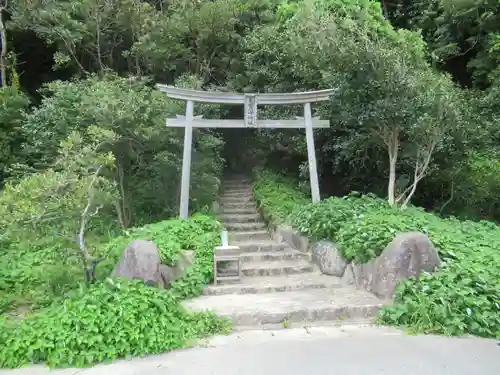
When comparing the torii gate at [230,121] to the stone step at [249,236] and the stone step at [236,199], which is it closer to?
the stone step at [249,236]

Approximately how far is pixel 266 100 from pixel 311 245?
11.2ft

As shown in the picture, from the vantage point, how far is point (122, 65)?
13.7 metres

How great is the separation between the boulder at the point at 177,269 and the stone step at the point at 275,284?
46 centimetres

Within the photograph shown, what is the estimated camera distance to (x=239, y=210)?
11.2 m

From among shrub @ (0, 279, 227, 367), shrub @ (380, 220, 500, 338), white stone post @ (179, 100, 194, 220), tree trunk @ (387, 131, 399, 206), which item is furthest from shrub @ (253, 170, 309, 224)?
shrub @ (0, 279, 227, 367)

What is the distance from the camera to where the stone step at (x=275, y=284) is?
6152 mm

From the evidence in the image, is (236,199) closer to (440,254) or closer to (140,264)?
(140,264)

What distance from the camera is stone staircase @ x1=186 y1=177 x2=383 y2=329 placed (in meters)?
5.10

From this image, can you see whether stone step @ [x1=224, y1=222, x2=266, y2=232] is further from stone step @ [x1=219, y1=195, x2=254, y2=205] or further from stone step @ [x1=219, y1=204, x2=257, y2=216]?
stone step @ [x1=219, y1=195, x2=254, y2=205]

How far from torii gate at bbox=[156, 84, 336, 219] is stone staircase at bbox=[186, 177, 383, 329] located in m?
A: 1.75

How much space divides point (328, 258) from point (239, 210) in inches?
175

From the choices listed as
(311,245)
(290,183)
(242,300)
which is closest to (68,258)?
(242,300)

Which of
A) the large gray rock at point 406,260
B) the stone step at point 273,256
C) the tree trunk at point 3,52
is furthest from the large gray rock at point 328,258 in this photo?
the tree trunk at point 3,52

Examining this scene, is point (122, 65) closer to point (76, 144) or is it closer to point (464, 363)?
point (76, 144)
